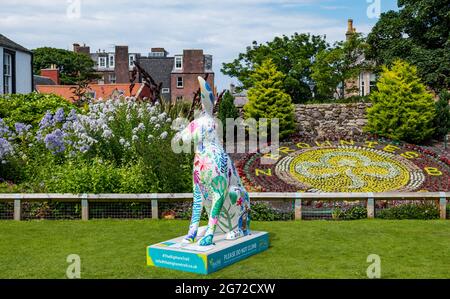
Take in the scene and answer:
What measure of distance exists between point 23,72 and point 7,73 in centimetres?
187

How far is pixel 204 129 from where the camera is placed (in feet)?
25.9

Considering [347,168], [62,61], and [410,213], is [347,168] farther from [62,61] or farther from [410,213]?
[62,61]

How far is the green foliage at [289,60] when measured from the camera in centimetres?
3294

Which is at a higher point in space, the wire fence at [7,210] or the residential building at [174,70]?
the residential building at [174,70]

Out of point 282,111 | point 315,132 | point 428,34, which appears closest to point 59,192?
point 282,111

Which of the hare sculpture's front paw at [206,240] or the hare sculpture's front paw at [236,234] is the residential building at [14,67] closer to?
the hare sculpture's front paw at [236,234]

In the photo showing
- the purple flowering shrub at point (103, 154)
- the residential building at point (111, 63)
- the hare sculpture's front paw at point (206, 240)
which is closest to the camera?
the hare sculpture's front paw at point (206, 240)

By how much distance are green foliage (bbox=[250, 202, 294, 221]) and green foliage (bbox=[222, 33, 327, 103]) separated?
813 inches

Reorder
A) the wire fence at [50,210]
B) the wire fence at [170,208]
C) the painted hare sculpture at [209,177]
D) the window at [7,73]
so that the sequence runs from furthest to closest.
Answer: the window at [7,73] < the wire fence at [50,210] < the wire fence at [170,208] < the painted hare sculpture at [209,177]

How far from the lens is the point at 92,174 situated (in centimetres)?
1229

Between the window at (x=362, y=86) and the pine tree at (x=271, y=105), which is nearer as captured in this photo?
the pine tree at (x=271, y=105)

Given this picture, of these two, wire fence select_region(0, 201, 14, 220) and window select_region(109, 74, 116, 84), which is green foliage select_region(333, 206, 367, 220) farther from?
window select_region(109, 74, 116, 84)

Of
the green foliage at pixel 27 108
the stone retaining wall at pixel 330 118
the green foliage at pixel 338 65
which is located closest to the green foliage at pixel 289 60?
the green foliage at pixel 338 65

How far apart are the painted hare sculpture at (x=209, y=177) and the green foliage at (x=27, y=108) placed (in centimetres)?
1092
